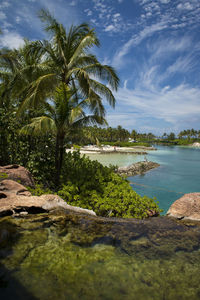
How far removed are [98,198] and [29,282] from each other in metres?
3.60

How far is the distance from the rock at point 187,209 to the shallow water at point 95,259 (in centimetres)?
65

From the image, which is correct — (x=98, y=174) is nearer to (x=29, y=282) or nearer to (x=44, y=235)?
(x=44, y=235)

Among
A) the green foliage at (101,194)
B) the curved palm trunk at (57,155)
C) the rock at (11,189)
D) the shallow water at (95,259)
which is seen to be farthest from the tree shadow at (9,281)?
the curved palm trunk at (57,155)

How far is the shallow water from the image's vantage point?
227 cm

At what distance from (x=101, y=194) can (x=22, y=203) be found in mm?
2863

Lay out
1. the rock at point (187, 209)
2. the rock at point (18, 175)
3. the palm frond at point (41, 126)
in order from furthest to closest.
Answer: the palm frond at point (41, 126) → the rock at point (18, 175) → the rock at point (187, 209)

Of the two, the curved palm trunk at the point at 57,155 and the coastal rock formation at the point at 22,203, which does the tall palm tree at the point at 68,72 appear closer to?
the curved palm trunk at the point at 57,155

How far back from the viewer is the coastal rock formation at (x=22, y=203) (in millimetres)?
4047

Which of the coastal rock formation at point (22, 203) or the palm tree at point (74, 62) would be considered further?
the palm tree at point (74, 62)

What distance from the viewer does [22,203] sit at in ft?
13.9

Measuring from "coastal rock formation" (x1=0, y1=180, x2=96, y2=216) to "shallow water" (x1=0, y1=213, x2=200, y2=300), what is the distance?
0.27 m

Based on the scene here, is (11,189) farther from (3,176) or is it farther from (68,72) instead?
(68,72)

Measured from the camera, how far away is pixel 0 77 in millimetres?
10547

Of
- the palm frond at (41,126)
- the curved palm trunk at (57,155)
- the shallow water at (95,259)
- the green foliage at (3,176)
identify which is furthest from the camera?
the curved palm trunk at (57,155)
